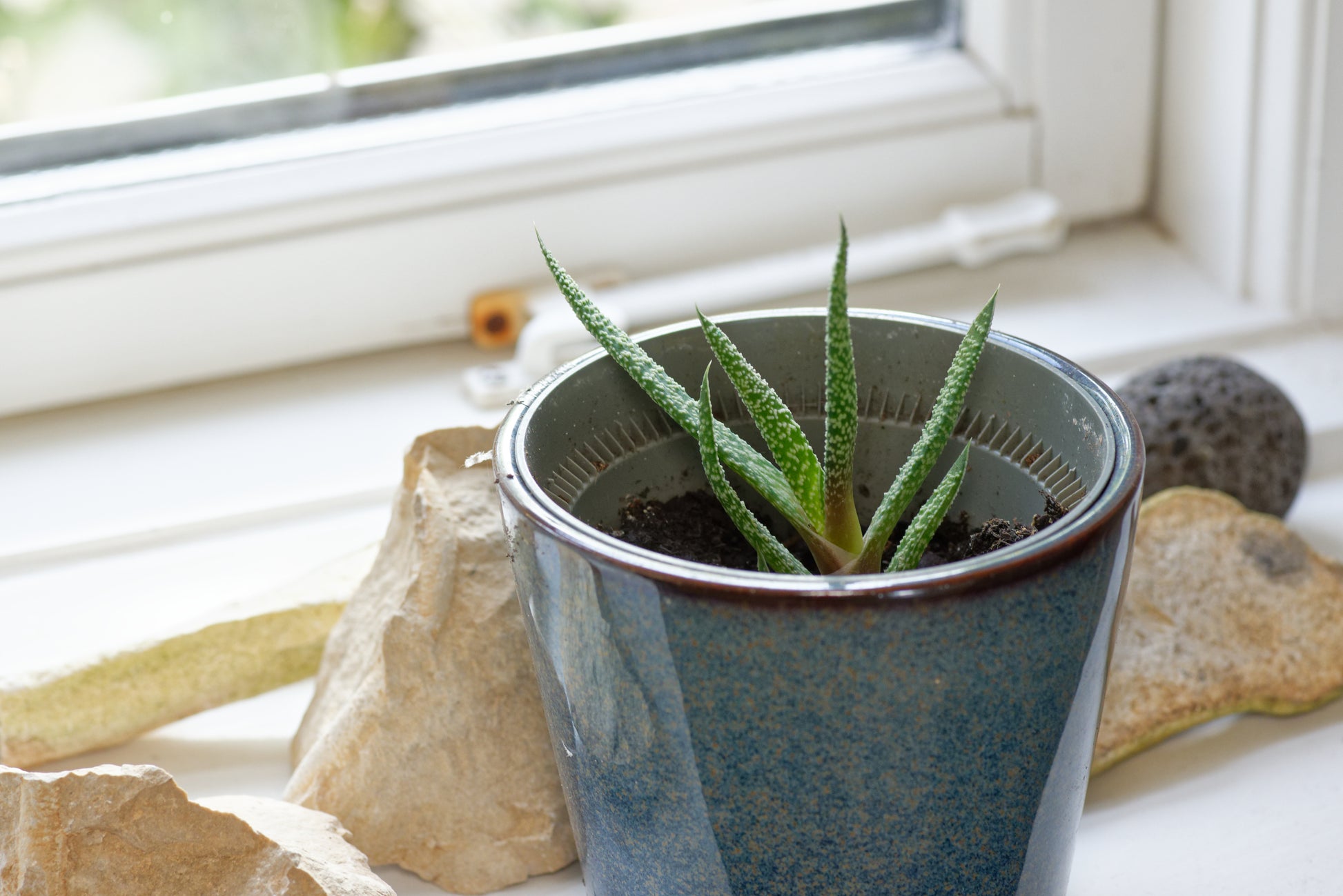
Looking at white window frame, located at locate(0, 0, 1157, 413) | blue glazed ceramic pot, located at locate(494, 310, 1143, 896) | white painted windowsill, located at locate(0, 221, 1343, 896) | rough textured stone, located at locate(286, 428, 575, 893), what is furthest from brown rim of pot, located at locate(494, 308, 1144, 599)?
white window frame, located at locate(0, 0, 1157, 413)

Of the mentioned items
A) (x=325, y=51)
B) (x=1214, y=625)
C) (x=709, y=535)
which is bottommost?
(x=1214, y=625)

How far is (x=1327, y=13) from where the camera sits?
0.86 metres

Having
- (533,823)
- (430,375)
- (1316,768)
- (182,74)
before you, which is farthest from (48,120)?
(1316,768)

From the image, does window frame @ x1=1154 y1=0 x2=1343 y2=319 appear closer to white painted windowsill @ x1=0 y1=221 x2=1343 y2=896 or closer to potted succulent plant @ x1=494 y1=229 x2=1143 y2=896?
white painted windowsill @ x1=0 y1=221 x2=1343 y2=896

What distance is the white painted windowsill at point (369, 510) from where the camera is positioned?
2.03 ft

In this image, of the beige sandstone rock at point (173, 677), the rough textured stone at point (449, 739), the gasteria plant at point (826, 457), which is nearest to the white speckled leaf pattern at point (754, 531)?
the gasteria plant at point (826, 457)

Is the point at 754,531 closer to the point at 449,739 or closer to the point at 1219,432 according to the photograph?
the point at 449,739

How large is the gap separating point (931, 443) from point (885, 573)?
0.09 metres

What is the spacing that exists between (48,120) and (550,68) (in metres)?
0.34

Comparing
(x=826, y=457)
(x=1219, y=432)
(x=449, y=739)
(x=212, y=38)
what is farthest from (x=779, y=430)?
(x=212, y=38)

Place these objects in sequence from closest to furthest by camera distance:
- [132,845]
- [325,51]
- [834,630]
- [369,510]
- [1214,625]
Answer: [834,630] → [132,845] → [1214,625] → [369,510] → [325,51]

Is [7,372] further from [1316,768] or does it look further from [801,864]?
[1316,768]

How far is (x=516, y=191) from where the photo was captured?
0.96 m

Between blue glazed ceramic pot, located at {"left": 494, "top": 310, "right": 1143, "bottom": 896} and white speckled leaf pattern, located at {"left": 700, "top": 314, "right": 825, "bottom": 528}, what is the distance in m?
0.07
